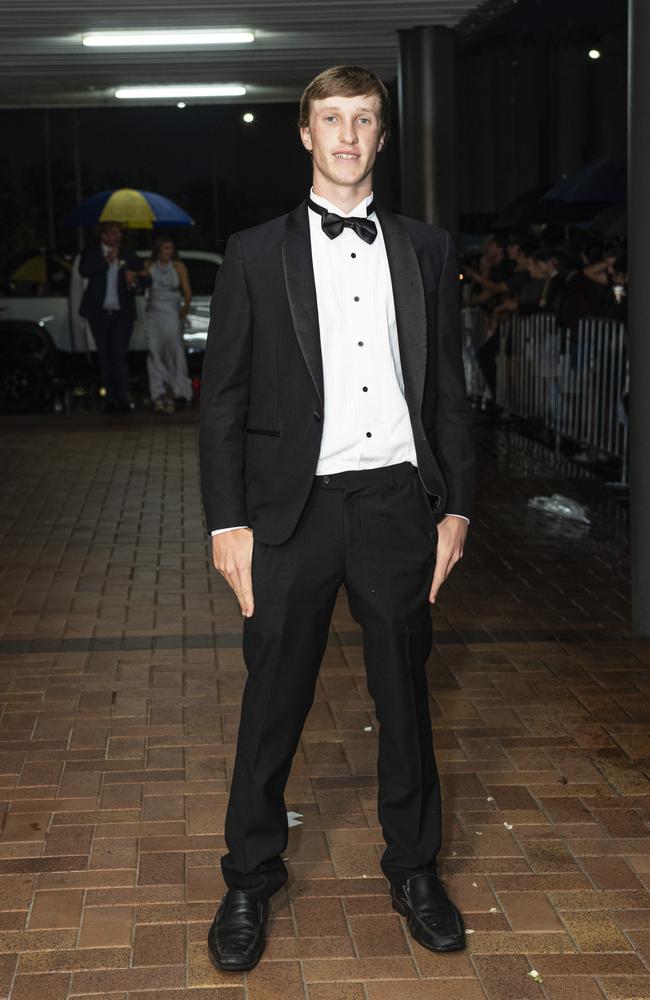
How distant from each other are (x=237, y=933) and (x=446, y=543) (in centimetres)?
113

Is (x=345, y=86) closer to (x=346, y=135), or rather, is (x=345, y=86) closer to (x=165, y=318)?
(x=346, y=135)

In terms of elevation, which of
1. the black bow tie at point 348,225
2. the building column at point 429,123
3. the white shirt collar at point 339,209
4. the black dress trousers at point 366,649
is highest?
the building column at point 429,123

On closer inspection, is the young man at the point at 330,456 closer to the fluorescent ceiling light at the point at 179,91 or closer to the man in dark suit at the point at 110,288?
the man in dark suit at the point at 110,288

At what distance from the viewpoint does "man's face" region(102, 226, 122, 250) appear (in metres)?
15.8

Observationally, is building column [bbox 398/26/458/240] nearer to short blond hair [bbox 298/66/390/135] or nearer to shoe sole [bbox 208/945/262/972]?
short blond hair [bbox 298/66/390/135]

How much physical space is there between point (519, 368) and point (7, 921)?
1139cm

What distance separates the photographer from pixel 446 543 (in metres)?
3.73

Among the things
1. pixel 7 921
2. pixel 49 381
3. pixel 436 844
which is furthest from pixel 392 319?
pixel 49 381

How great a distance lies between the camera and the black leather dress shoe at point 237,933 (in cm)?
362

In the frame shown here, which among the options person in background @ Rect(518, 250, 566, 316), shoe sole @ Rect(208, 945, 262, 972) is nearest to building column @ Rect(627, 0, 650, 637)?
shoe sole @ Rect(208, 945, 262, 972)

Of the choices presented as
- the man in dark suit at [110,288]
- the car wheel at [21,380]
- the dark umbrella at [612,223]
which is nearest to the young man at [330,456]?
the dark umbrella at [612,223]

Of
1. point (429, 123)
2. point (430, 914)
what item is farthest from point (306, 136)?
point (429, 123)

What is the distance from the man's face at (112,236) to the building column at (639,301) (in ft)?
32.2

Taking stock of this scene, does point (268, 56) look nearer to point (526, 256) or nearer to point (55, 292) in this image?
point (526, 256)
